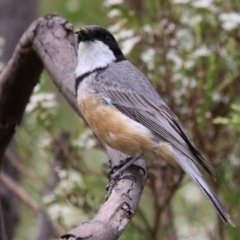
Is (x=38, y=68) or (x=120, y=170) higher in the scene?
(x=38, y=68)

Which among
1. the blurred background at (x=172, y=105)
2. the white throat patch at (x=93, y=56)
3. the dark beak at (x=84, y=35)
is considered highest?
the dark beak at (x=84, y=35)

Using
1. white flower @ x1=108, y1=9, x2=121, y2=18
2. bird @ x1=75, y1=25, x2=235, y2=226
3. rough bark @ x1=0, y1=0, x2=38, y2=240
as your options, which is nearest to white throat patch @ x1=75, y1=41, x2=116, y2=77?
bird @ x1=75, y1=25, x2=235, y2=226

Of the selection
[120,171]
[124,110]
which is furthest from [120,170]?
[124,110]

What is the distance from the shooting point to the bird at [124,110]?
283 centimetres

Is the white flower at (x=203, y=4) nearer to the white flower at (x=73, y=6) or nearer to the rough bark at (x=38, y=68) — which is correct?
the rough bark at (x=38, y=68)

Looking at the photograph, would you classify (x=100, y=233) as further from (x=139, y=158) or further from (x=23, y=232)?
(x=23, y=232)

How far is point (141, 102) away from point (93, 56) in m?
0.32

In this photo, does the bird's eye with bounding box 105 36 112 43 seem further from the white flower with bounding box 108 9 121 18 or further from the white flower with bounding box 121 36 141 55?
the white flower with bounding box 108 9 121 18

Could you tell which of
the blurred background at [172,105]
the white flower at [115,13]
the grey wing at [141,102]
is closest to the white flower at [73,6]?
the blurred background at [172,105]

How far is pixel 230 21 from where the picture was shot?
3107mm

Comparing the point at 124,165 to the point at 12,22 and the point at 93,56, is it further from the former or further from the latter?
the point at 12,22

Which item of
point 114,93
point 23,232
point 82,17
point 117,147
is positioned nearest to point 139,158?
point 117,147

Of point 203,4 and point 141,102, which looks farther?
point 203,4

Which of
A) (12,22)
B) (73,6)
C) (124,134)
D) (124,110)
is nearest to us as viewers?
(124,134)
